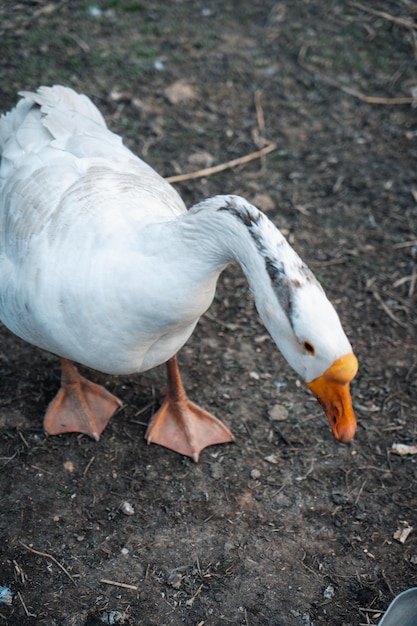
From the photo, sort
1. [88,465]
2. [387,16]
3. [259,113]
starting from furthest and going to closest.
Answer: [387,16] < [259,113] < [88,465]

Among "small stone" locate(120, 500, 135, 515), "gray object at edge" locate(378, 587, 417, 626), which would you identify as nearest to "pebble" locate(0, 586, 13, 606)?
"small stone" locate(120, 500, 135, 515)

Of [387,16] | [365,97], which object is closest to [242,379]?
[365,97]

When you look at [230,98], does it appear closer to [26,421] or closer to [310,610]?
[26,421]

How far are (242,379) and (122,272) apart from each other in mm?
1402

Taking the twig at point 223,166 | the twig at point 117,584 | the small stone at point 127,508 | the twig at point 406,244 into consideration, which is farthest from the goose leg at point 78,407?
the twig at point 406,244

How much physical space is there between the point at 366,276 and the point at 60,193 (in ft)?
7.29

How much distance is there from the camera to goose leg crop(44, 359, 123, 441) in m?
3.41

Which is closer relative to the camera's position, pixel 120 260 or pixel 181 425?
pixel 120 260

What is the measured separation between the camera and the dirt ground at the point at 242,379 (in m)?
2.90

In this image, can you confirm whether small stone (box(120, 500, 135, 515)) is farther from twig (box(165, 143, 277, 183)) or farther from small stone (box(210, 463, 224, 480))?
twig (box(165, 143, 277, 183))

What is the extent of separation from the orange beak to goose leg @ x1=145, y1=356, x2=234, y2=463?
3.79 feet

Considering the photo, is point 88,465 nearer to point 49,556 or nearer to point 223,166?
point 49,556

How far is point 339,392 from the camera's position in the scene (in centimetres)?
227

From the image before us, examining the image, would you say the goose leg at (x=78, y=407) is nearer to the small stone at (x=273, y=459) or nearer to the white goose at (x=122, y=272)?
the white goose at (x=122, y=272)
